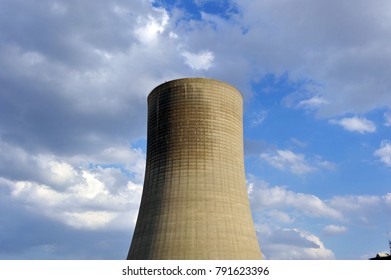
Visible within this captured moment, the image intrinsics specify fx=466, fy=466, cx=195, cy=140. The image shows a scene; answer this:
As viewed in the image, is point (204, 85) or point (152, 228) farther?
point (204, 85)

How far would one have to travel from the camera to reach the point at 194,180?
20750 millimetres

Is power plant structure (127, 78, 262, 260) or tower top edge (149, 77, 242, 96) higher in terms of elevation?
tower top edge (149, 77, 242, 96)

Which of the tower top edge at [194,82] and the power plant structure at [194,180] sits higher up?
the tower top edge at [194,82]

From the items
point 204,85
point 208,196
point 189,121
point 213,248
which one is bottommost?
point 213,248

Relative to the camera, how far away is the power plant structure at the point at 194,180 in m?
20.0

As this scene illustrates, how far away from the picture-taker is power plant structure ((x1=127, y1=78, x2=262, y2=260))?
789 inches

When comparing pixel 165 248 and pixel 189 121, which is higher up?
pixel 189 121

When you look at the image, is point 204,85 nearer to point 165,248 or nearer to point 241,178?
point 241,178

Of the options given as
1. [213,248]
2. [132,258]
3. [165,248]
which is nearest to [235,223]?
[213,248]
